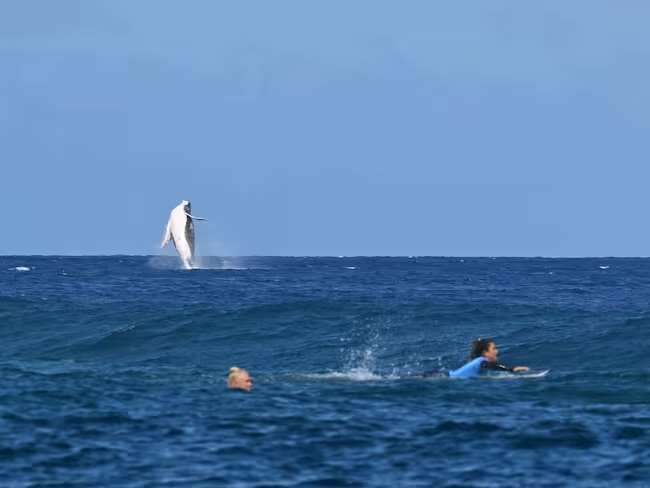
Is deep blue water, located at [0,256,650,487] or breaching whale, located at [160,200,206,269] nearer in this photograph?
deep blue water, located at [0,256,650,487]

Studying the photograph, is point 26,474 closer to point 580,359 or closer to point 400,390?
point 400,390

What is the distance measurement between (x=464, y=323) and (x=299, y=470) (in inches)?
921

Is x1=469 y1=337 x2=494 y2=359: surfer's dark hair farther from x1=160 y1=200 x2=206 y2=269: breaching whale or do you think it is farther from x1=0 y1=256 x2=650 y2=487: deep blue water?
x1=160 y1=200 x2=206 y2=269: breaching whale

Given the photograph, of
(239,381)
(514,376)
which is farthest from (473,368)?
(239,381)

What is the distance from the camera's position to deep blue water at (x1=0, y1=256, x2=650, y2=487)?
15.0m

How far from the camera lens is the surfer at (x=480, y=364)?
22.9 metres

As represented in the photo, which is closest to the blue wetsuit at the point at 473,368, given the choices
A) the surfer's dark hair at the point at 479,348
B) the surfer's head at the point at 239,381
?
the surfer's dark hair at the point at 479,348

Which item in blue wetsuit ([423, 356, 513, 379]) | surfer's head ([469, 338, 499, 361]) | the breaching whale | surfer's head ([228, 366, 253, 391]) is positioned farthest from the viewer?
the breaching whale

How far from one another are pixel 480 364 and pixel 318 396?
11.7 feet

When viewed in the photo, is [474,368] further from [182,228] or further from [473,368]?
[182,228]

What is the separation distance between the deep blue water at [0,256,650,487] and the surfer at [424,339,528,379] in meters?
0.40

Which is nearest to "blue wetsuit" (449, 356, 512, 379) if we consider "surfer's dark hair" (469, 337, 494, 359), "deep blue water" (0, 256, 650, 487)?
"surfer's dark hair" (469, 337, 494, 359)

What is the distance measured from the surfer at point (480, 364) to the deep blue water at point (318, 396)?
40 centimetres

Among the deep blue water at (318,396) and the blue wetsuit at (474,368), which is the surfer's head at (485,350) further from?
the deep blue water at (318,396)
